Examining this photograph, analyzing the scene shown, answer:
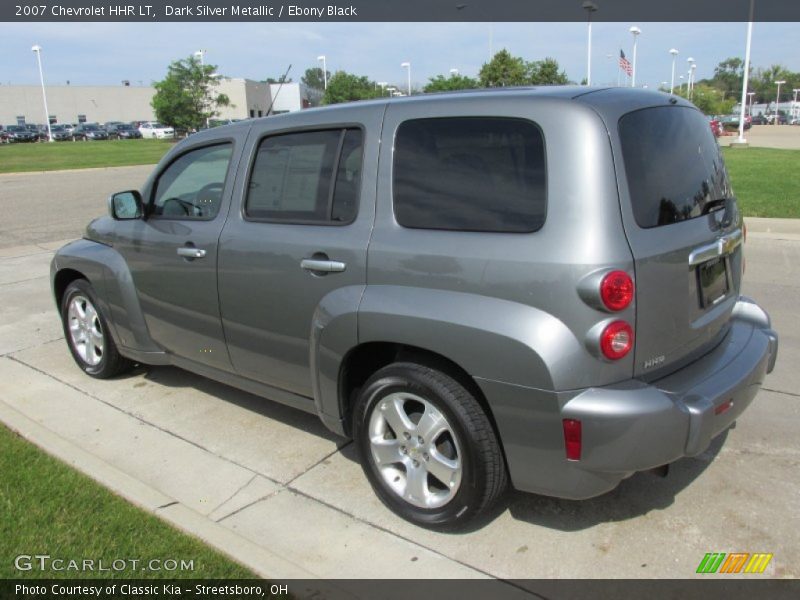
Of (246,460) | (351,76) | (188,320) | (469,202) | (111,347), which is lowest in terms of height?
(246,460)

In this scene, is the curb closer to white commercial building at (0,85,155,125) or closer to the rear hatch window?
the rear hatch window

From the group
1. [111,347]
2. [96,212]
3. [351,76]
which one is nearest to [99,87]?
[351,76]

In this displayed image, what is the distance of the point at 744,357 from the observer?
3020 millimetres

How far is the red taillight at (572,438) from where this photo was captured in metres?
2.47

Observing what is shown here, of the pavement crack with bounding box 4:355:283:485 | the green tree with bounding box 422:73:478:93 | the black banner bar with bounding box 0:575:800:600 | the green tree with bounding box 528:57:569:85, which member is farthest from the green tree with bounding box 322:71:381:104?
the black banner bar with bounding box 0:575:800:600

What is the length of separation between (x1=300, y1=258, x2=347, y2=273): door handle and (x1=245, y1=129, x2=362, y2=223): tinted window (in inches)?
8.3

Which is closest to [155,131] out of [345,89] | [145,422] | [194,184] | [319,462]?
[345,89]

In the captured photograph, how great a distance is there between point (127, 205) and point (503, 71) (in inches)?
1519

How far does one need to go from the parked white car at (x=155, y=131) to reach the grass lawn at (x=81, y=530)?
225 ft

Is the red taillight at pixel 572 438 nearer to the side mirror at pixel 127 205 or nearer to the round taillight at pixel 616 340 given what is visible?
the round taillight at pixel 616 340

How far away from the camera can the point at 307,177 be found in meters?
3.44

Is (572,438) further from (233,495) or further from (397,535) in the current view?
(233,495)

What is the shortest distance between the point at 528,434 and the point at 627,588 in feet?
2.38

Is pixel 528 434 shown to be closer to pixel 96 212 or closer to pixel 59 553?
pixel 59 553
